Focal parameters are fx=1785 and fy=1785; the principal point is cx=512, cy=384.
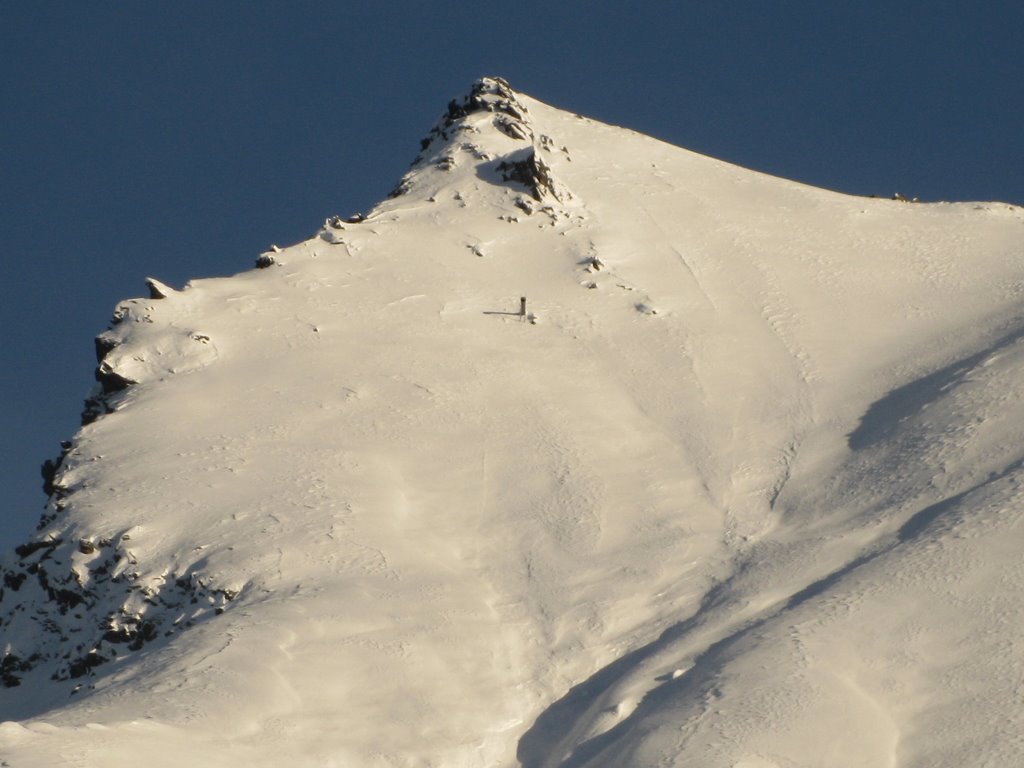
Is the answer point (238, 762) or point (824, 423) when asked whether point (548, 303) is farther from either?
point (238, 762)

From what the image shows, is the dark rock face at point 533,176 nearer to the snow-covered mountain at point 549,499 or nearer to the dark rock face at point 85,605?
the snow-covered mountain at point 549,499

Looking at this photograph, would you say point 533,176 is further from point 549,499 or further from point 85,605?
point 85,605

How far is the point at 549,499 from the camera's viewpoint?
48.9 meters

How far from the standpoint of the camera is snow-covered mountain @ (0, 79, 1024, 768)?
38.5 meters

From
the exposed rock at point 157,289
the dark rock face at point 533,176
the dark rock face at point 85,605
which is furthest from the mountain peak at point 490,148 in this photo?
the dark rock face at point 85,605

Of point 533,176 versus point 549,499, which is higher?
point 533,176

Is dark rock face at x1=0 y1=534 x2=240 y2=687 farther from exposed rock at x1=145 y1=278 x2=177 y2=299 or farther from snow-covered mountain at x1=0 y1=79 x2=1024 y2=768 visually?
exposed rock at x1=145 y1=278 x2=177 y2=299

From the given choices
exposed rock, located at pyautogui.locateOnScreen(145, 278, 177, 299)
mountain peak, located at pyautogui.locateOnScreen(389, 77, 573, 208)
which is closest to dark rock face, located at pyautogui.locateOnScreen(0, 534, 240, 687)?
exposed rock, located at pyautogui.locateOnScreen(145, 278, 177, 299)

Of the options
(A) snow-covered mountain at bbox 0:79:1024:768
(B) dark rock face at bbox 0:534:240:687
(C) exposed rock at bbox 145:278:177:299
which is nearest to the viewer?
(A) snow-covered mountain at bbox 0:79:1024:768

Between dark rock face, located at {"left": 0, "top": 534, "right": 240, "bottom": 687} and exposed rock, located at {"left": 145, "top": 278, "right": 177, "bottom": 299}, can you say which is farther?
exposed rock, located at {"left": 145, "top": 278, "right": 177, "bottom": 299}

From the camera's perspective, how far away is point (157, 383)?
183ft

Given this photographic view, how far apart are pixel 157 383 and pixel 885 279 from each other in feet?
83.4

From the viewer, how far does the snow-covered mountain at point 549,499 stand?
38.5 meters

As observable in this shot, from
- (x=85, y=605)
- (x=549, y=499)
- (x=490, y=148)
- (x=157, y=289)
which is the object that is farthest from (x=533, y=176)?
(x=85, y=605)
